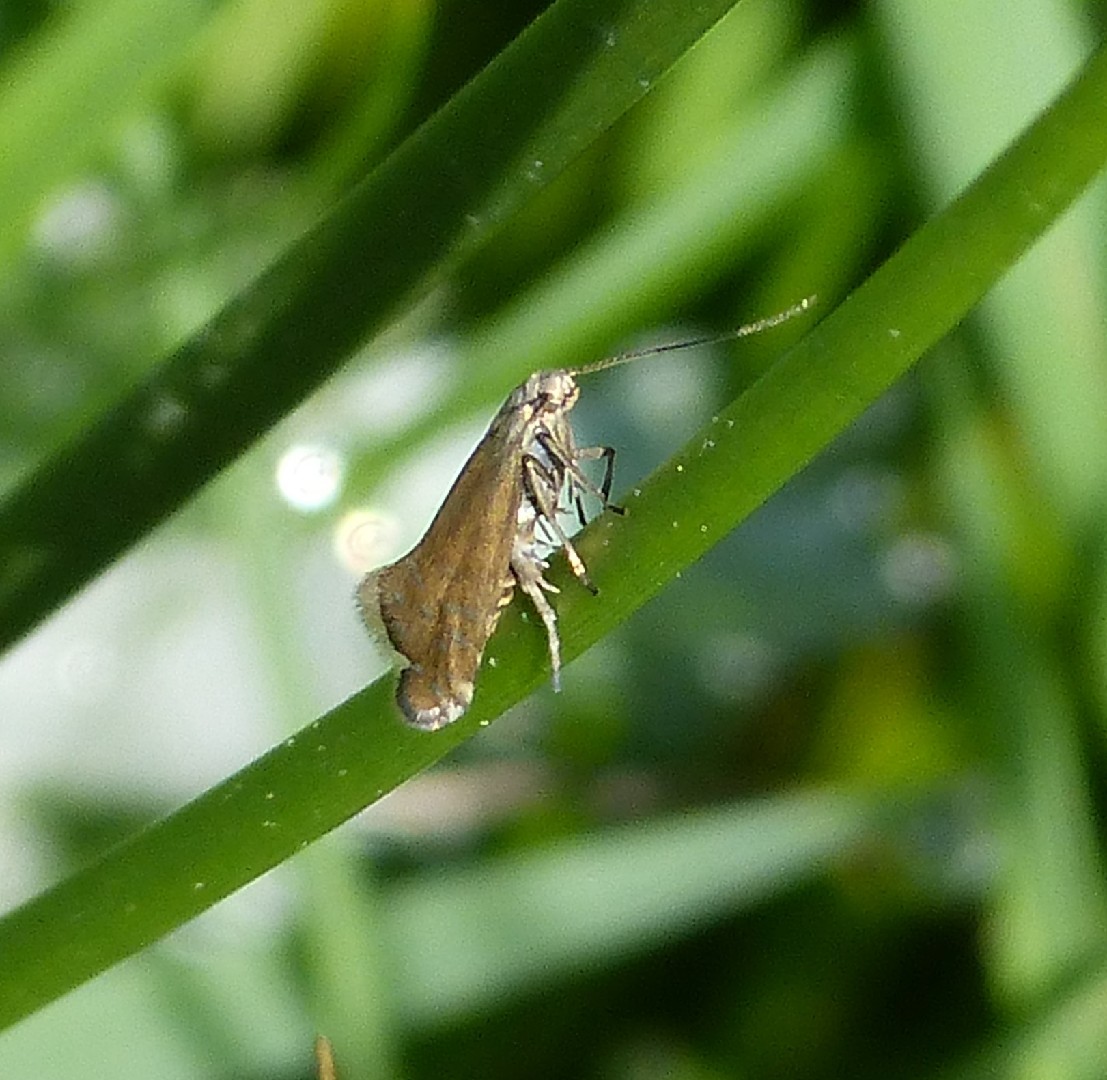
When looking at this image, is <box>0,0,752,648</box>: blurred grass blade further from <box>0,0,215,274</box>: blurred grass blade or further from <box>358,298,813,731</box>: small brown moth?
<box>0,0,215,274</box>: blurred grass blade

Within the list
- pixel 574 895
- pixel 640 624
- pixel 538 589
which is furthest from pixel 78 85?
pixel 640 624

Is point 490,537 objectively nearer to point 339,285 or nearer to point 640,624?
point 339,285

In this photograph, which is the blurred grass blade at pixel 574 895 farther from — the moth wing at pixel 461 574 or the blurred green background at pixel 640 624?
the moth wing at pixel 461 574

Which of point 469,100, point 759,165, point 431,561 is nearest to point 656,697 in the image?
point 759,165

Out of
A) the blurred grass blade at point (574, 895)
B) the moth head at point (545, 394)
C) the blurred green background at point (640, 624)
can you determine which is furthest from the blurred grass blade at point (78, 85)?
the blurred grass blade at point (574, 895)

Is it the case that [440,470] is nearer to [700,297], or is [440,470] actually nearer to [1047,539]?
[700,297]

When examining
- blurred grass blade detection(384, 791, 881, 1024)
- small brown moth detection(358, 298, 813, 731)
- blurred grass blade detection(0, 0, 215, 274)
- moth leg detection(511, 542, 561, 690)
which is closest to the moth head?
small brown moth detection(358, 298, 813, 731)

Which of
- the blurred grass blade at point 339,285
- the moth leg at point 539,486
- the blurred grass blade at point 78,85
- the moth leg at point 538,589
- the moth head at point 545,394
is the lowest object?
the moth leg at point 538,589

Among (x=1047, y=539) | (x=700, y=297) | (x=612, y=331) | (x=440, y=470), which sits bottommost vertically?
(x=1047, y=539)
